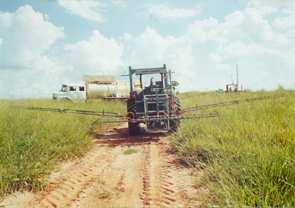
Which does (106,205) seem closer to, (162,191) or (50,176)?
(162,191)

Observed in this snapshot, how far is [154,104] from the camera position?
42.8 feet

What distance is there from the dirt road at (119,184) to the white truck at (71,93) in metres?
25.9

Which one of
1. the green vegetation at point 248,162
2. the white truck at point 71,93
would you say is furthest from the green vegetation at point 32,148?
the white truck at point 71,93

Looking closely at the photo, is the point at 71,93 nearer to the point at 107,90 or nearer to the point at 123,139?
the point at 107,90

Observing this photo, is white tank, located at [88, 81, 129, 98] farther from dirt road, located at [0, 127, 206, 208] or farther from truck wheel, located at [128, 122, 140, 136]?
dirt road, located at [0, 127, 206, 208]

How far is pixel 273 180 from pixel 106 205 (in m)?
2.14

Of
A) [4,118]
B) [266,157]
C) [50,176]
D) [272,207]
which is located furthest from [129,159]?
[272,207]

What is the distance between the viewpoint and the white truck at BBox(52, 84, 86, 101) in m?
35.0

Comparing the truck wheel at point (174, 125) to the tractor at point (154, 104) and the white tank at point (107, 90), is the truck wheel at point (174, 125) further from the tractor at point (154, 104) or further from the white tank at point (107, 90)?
the white tank at point (107, 90)

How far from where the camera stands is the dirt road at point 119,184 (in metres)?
5.54

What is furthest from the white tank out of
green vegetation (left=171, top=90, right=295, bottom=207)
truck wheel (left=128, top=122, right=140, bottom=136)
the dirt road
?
green vegetation (left=171, top=90, right=295, bottom=207)

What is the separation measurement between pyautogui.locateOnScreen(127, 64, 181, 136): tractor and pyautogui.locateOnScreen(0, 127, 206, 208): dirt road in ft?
9.16

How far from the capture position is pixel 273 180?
454 cm

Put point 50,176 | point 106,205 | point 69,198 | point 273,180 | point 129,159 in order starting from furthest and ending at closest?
point 129,159, point 50,176, point 69,198, point 106,205, point 273,180
